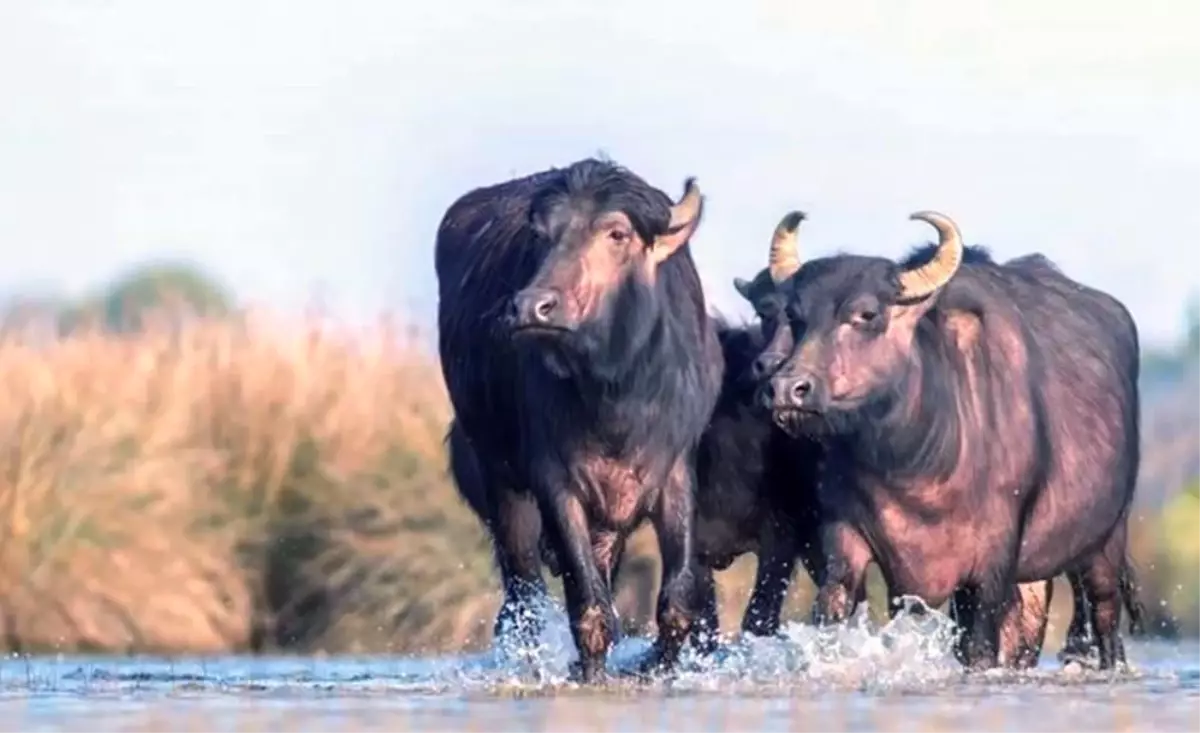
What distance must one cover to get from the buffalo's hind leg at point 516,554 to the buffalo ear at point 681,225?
5.26 feet

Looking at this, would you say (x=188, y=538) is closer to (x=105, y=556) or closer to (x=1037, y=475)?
(x=105, y=556)

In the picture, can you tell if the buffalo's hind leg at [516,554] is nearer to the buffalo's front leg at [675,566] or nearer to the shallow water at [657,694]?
the shallow water at [657,694]

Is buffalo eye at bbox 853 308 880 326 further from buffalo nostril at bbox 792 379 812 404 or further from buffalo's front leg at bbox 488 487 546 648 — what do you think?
buffalo's front leg at bbox 488 487 546 648

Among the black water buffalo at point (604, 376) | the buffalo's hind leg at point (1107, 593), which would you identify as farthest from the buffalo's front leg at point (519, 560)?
the buffalo's hind leg at point (1107, 593)

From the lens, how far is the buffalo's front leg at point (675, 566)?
15.4 meters

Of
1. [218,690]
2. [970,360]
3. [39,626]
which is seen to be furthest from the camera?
[39,626]

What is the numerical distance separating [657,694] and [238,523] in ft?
21.8

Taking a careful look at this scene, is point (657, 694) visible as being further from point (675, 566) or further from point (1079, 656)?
point (1079, 656)

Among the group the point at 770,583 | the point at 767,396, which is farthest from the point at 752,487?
the point at 767,396

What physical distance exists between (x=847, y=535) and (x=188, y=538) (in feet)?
19.5

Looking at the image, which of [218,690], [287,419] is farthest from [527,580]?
[287,419]

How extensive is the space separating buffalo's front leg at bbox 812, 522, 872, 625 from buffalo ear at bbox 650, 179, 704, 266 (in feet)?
4.27

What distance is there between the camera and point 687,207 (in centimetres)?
1558

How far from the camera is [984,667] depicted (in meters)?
15.5
